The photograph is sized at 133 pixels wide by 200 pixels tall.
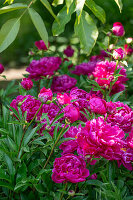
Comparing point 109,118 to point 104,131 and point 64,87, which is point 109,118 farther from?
point 64,87

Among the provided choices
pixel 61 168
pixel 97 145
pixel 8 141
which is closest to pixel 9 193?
pixel 8 141

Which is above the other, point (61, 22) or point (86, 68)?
point (61, 22)

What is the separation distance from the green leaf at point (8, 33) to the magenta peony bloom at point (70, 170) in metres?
0.48

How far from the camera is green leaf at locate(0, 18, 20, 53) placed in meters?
1.01

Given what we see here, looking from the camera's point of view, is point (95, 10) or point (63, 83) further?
point (63, 83)

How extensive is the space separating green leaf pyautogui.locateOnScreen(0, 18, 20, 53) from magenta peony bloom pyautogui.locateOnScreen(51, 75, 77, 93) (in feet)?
2.21

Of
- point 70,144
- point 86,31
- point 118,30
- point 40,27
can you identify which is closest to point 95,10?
point 86,31

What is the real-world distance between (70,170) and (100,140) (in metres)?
0.14

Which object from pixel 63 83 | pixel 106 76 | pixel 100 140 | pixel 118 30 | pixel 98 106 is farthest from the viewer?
pixel 63 83

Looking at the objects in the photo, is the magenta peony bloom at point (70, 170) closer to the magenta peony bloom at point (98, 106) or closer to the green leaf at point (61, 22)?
the magenta peony bloom at point (98, 106)

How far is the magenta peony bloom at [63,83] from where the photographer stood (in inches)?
66.1

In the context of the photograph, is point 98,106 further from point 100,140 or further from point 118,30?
point 118,30

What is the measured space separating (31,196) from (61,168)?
23cm

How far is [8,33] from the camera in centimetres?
104
